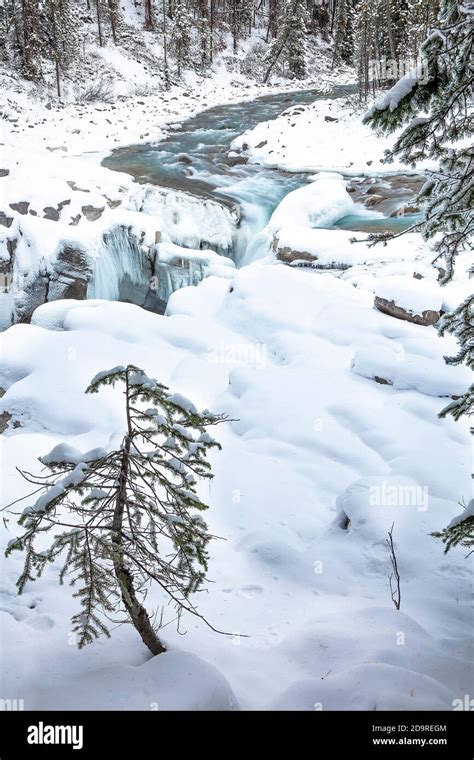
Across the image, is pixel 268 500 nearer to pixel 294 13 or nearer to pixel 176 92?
pixel 176 92

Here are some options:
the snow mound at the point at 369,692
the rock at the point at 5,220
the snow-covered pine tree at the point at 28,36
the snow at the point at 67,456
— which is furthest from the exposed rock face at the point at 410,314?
the snow-covered pine tree at the point at 28,36

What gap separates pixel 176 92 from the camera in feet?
122

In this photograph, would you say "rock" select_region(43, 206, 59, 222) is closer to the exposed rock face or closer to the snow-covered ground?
the snow-covered ground

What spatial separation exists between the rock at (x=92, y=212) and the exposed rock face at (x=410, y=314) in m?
8.92

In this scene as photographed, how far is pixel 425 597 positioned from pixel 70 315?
8.55 meters

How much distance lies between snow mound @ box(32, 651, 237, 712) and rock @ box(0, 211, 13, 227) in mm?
12730

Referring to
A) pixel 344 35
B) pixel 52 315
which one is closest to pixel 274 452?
pixel 52 315

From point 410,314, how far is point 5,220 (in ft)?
35.5

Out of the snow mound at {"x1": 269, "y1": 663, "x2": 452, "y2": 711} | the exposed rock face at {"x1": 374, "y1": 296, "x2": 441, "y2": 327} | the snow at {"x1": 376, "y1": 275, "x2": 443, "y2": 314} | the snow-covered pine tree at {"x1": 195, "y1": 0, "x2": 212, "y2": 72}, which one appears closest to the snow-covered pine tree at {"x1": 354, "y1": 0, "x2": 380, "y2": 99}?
the snow-covered pine tree at {"x1": 195, "y1": 0, "x2": 212, "y2": 72}

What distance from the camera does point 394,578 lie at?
16.7 feet

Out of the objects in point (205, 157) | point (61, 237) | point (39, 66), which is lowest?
point (61, 237)

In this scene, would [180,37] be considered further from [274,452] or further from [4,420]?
[274,452]

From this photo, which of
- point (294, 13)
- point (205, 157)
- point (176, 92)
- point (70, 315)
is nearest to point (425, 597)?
point (70, 315)

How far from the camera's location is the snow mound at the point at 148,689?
3.12 meters
